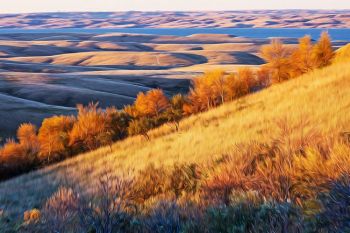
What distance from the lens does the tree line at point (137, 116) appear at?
105 ft

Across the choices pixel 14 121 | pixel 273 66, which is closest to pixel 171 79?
pixel 14 121

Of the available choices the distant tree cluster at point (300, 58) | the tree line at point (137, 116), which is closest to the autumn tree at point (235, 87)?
the tree line at point (137, 116)

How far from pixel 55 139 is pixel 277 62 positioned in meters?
19.1

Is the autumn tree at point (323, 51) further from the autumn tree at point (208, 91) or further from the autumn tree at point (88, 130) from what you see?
the autumn tree at point (88, 130)

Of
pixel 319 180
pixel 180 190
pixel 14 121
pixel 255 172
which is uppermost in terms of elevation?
pixel 319 180

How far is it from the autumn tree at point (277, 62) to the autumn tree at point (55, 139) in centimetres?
1673

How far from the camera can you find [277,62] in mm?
43219

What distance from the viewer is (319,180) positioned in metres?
5.25

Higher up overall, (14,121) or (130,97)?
(14,121)

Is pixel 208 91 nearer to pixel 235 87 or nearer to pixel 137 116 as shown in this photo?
pixel 235 87

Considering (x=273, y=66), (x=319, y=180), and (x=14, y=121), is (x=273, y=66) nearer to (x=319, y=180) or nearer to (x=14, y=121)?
(x=14, y=121)

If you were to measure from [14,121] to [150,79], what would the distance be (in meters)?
44.6

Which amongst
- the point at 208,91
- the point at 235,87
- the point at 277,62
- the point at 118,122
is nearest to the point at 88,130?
the point at 118,122

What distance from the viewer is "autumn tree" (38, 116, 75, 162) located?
33.2 meters
